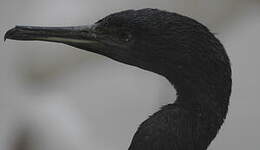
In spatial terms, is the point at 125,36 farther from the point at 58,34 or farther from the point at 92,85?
the point at 92,85

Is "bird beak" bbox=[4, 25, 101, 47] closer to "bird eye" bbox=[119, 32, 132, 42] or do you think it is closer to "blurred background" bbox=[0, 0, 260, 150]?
"bird eye" bbox=[119, 32, 132, 42]

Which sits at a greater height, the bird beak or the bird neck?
the bird beak

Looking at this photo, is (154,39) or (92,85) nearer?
(154,39)

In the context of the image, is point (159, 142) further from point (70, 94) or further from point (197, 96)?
point (70, 94)

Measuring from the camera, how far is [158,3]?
2.72 feet

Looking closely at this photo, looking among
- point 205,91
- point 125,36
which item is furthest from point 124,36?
point 205,91

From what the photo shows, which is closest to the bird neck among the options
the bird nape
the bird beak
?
the bird nape

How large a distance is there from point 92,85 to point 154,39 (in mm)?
245

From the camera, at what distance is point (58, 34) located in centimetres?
63

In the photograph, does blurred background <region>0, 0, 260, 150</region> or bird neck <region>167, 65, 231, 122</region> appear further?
blurred background <region>0, 0, 260, 150</region>

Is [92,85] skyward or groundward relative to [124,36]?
groundward

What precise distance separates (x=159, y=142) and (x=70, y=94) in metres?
0.24

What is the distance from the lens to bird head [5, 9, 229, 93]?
62 centimetres

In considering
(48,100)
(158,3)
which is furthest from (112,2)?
(48,100)
